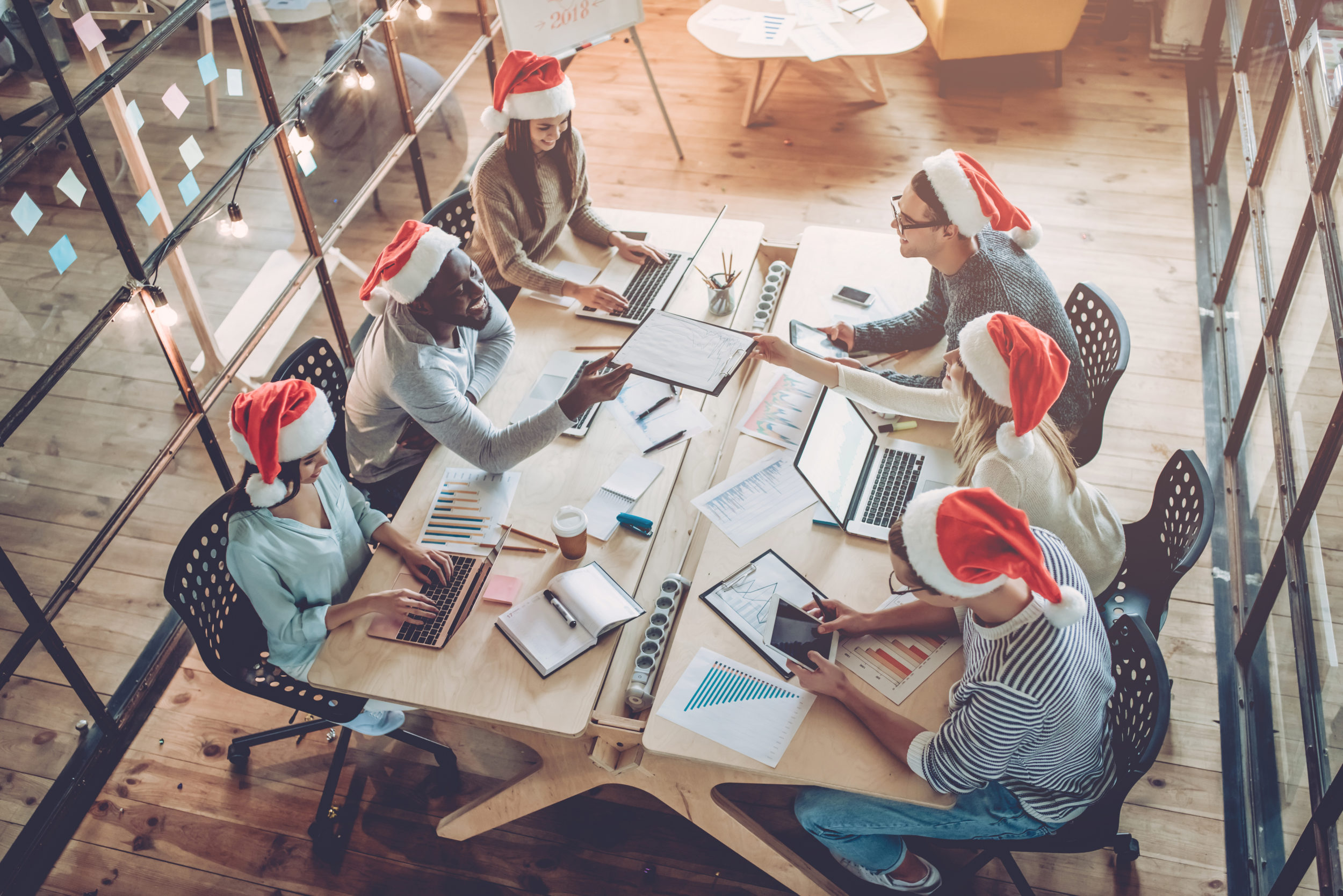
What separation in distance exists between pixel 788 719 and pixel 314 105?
2836 mm

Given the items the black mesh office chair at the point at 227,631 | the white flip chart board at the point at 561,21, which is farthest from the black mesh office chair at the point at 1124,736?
the white flip chart board at the point at 561,21

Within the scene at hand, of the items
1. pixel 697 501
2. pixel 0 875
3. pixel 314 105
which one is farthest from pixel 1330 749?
pixel 314 105

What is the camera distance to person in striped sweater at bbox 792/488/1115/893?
1.85m

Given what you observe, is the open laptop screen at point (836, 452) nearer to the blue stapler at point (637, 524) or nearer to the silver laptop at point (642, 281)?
the blue stapler at point (637, 524)

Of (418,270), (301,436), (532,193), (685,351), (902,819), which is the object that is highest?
(418,270)

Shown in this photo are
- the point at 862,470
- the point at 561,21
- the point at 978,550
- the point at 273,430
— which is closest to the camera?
the point at 978,550

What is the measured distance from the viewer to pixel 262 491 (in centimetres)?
216

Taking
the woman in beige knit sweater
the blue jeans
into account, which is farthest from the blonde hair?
the woman in beige knit sweater

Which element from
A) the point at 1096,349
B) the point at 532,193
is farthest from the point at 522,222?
the point at 1096,349

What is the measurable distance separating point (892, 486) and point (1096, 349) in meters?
0.81

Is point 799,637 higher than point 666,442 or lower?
lower

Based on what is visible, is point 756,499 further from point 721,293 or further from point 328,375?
point 328,375

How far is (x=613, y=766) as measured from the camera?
2223mm

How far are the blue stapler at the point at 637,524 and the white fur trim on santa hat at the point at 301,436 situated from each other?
0.71 m
